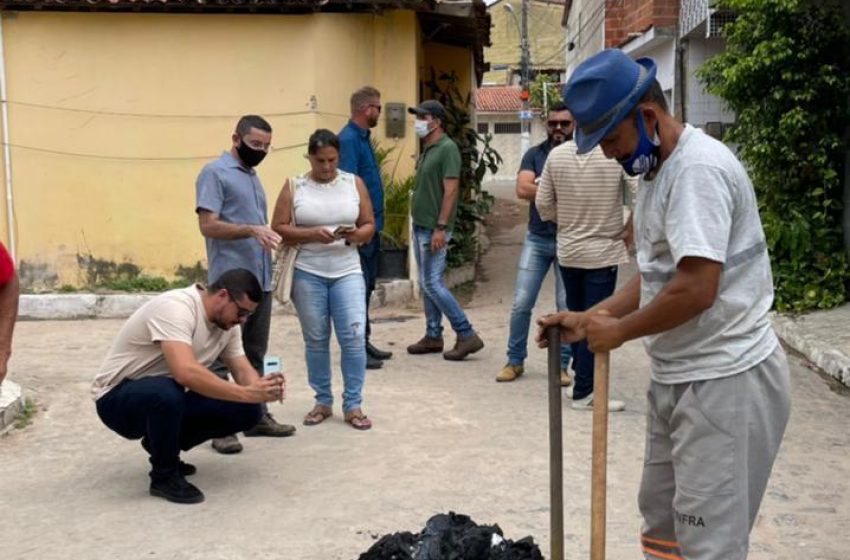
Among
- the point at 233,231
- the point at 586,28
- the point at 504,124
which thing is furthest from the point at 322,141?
the point at 504,124

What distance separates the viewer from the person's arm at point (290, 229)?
585 centimetres

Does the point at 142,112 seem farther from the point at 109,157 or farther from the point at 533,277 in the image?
the point at 533,277

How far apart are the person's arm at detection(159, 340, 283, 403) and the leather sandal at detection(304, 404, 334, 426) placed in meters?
1.41

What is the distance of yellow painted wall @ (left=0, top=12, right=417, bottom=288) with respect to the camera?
10.2 m

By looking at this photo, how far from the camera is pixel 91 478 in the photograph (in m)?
5.24

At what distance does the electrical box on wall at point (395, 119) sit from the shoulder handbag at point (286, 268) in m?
4.79

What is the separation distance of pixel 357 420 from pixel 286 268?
979 mm

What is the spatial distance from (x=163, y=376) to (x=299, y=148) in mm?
5729

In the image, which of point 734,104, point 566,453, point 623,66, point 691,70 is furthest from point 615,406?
point 691,70

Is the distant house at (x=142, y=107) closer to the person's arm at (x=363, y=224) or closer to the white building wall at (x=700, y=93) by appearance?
the white building wall at (x=700, y=93)

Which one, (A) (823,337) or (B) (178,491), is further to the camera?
(A) (823,337)

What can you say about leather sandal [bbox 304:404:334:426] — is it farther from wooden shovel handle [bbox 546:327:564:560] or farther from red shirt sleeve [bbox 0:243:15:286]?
wooden shovel handle [bbox 546:327:564:560]

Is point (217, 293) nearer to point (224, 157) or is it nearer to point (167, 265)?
point (224, 157)

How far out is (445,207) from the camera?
761 cm
